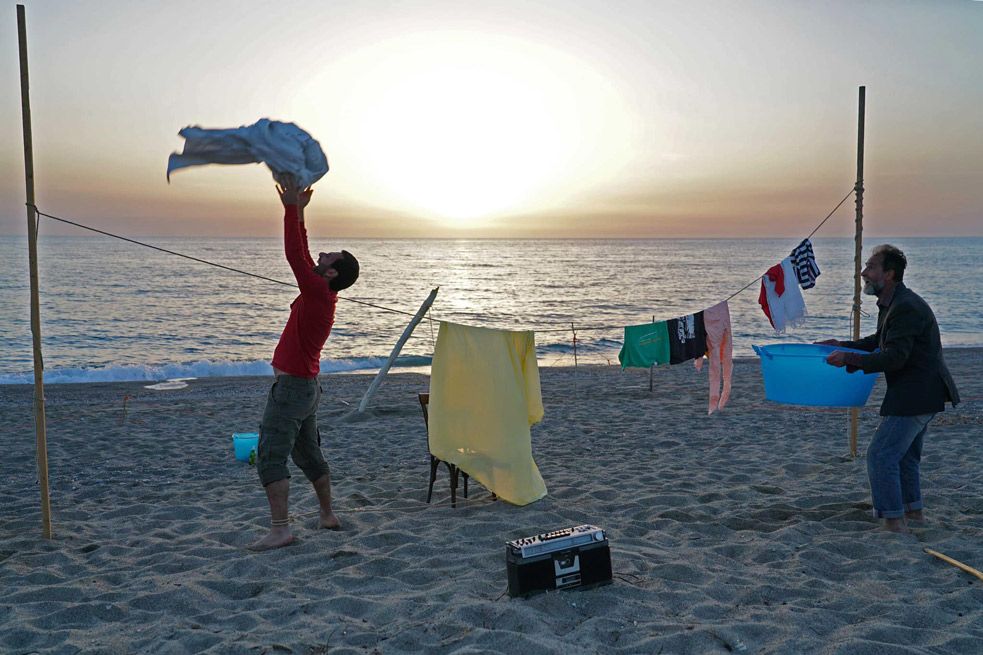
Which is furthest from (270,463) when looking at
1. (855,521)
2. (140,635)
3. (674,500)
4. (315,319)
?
(855,521)

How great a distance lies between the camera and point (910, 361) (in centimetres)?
419

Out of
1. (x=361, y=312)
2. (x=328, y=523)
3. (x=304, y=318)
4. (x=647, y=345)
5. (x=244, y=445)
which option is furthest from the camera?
(x=361, y=312)

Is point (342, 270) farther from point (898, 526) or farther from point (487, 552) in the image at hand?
point (898, 526)

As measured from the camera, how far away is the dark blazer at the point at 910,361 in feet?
13.3

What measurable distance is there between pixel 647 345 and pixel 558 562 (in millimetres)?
5110

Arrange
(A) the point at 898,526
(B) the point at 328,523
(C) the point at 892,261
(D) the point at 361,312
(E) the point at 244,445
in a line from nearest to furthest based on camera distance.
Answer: (C) the point at 892,261 → (A) the point at 898,526 → (B) the point at 328,523 → (E) the point at 244,445 → (D) the point at 361,312

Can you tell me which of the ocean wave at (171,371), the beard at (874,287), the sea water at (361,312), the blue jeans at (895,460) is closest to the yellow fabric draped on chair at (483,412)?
the sea water at (361,312)

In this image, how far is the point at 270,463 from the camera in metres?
4.16

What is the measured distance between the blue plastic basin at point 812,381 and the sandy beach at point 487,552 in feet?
2.73

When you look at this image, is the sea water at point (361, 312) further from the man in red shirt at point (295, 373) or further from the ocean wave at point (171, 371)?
the man in red shirt at point (295, 373)

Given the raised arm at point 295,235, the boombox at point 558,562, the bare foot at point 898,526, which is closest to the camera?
the boombox at point 558,562

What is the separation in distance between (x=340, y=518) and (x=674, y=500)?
2.52m

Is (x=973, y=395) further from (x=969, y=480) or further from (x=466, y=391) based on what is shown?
(x=466, y=391)

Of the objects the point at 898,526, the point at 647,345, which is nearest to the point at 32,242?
the point at 898,526
